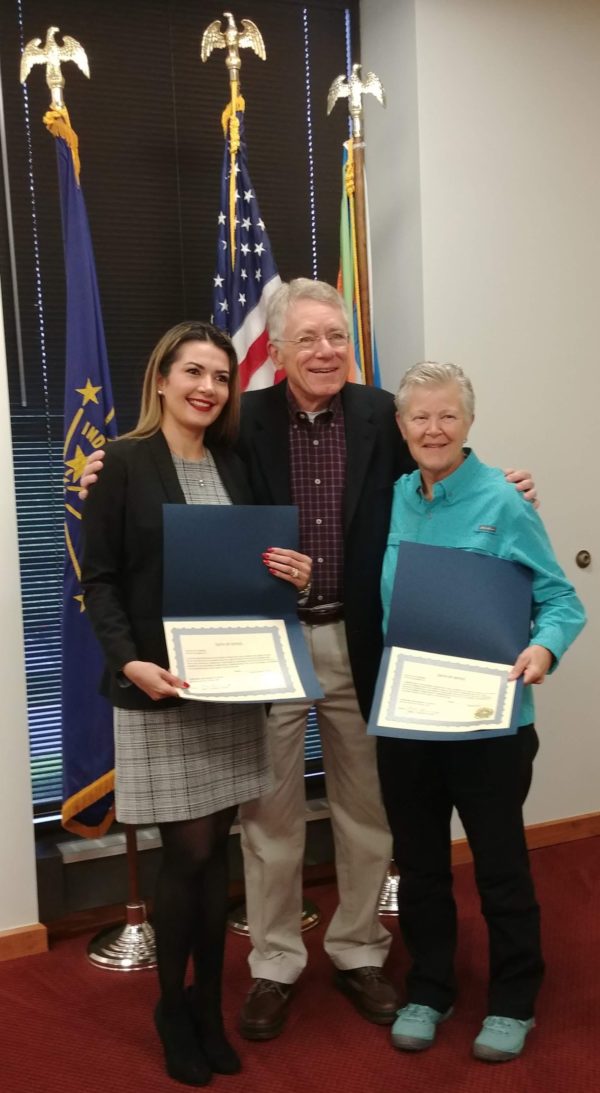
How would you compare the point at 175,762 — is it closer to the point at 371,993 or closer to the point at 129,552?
the point at 129,552

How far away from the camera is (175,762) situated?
76.5 inches

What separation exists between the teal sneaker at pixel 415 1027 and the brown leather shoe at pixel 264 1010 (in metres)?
0.27

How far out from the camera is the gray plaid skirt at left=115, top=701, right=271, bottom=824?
1.92 metres

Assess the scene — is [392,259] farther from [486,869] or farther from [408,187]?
[486,869]

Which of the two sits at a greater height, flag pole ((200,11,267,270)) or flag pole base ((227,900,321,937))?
flag pole ((200,11,267,270))

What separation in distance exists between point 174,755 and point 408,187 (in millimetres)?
2049

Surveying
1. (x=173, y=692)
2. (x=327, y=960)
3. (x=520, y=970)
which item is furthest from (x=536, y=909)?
(x=173, y=692)

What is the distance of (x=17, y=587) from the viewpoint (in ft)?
8.80

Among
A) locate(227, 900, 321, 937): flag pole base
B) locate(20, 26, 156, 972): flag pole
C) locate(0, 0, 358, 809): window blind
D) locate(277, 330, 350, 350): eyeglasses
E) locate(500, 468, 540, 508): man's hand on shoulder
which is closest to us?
locate(500, 468, 540, 508): man's hand on shoulder

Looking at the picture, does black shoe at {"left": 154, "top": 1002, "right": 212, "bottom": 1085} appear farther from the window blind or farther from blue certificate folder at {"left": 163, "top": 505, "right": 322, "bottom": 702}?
the window blind

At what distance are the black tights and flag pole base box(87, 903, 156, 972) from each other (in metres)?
0.68

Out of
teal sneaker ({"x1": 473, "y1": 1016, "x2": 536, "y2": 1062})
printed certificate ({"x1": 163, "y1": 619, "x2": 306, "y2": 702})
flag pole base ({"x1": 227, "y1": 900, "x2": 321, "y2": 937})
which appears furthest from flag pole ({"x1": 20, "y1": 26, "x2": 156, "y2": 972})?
teal sneaker ({"x1": 473, "y1": 1016, "x2": 536, "y2": 1062})

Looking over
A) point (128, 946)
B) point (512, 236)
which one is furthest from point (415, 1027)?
point (512, 236)

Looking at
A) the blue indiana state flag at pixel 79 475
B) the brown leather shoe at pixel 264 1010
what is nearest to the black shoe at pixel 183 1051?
the brown leather shoe at pixel 264 1010
